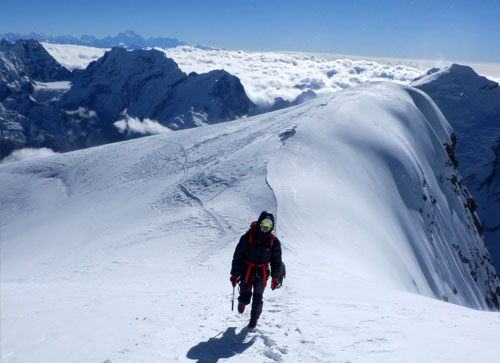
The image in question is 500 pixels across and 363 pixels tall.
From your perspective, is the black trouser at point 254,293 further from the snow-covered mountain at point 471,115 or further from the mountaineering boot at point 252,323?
the snow-covered mountain at point 471,115

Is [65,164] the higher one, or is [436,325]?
[65,164]

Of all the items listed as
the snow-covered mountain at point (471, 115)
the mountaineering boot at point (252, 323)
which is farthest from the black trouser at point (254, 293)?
the snow-covered mountain at point (471, 115)

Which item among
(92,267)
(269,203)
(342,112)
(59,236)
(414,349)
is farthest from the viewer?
(342,112)

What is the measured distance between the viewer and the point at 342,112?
1419 inches

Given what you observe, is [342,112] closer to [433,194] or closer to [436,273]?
[433,194]

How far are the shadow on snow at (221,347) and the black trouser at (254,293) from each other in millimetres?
420

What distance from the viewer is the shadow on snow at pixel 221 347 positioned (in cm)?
704

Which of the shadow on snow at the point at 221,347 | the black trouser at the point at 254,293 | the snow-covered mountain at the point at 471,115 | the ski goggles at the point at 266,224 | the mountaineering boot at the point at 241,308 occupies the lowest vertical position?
the shadow on snow at the point at 221,347

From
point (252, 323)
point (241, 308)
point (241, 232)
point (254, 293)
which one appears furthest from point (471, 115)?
point (252, 323)

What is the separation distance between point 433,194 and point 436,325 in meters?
30.2

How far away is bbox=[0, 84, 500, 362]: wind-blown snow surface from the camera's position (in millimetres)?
7676

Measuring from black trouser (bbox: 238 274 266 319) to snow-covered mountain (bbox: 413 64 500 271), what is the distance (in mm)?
117483

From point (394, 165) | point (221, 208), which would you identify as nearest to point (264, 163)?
point (221, 208)

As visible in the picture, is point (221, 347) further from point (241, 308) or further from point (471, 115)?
point (471, 115)
